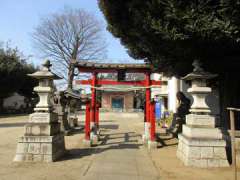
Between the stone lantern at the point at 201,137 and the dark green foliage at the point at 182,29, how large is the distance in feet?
2.98

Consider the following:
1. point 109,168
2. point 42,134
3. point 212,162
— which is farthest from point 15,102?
point 212,162

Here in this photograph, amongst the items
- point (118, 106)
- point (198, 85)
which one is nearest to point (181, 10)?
point (198, 85)

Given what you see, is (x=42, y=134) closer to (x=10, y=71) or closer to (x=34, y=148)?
(x=34, y=148)

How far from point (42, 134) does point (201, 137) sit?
4.64 metres

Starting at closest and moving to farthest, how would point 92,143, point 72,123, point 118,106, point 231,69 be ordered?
point 231,69
point 92,143
point 72,123
point 118,106

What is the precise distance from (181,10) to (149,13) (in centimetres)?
109

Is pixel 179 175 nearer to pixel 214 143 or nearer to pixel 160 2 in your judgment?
pixel 214 143

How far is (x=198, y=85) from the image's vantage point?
8945mm

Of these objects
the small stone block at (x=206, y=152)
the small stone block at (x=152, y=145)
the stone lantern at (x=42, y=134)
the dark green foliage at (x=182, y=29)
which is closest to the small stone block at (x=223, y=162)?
the small stone block at (x=206, y=152)

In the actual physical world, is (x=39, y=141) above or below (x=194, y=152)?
above

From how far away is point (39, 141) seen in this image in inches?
346

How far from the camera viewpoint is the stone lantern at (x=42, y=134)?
8.75 meters

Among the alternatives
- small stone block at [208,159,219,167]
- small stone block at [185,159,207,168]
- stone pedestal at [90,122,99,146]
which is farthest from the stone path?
stone pedestal at [90,122,99,146]

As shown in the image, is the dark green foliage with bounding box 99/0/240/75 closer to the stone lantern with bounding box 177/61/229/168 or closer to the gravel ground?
the stone lantern with bounding box 177/61/229/168
